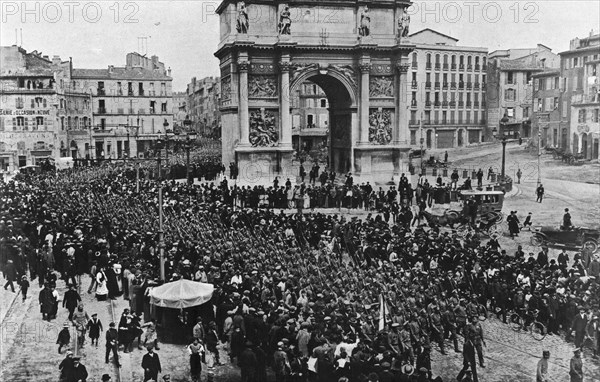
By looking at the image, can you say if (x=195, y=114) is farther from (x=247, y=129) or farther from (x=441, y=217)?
(x=441, y=217)

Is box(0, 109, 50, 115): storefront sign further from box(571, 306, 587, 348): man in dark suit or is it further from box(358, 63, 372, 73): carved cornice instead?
box(571, 306, 587, 348): man in dark suit

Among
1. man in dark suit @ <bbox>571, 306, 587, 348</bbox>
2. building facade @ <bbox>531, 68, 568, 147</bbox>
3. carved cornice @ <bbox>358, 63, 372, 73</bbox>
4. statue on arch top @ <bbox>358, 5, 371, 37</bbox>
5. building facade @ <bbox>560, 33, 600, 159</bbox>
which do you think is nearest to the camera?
man in dark suit @ <bbox>571, 306, 587, 348</bbox>

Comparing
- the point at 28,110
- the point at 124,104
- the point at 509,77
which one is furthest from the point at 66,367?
the point at 509,77

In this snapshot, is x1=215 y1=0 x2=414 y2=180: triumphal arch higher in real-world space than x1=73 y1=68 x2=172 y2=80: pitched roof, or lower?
lower

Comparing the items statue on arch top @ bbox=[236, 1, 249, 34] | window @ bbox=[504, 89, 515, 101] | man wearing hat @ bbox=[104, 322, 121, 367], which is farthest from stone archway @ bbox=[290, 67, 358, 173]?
window @ bbox=[504, 89, 515, 101]

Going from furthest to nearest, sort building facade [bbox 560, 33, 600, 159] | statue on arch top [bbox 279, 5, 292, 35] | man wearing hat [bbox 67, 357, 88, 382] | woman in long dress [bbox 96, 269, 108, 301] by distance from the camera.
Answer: building facade [bbox 560, 33, 600, 159] < statue on arch top [bbox 279, 5, 292, 35] < woman in long dress [bbox 96, 269, 108, 301] < man wearing hat [bbox 67, 357, 88, 382]

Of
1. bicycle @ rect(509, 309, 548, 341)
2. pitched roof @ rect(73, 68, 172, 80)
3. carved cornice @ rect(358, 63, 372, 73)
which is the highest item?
pitched roof @ rect(73, 68, 172, 80)

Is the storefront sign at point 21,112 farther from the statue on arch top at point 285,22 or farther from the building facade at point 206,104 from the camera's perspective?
the building facade at point 206,104
